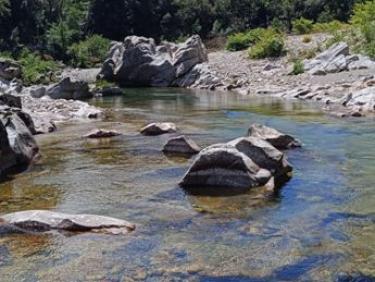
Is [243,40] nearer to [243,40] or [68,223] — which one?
[243,40]

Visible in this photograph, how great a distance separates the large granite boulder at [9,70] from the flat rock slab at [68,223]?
3959cm

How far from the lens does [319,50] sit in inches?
2218

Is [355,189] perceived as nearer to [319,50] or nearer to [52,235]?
[52,235]

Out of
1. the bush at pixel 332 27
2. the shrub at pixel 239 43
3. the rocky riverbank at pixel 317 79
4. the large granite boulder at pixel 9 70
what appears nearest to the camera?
the rocky riverbank at pixel 317 79

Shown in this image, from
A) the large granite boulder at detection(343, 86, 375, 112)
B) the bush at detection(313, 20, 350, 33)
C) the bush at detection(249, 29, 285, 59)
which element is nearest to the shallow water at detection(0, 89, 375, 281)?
the large granite boulder at detection(343, 86, 375, 112)

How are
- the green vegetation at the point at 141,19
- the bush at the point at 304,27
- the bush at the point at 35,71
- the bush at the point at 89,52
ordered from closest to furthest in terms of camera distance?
1. the bush at the point at 35,71
2. the bush at the point at 304,27
3. the bush at the point at 89,52
4. the green vegetation at the point at 141,19

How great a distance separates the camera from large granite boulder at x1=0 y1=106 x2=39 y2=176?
63.6ft

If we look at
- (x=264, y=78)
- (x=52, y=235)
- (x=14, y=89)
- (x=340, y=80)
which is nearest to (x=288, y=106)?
(x=340, y=80)

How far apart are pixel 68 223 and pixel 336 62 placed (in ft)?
125

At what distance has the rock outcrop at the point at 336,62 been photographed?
153ft

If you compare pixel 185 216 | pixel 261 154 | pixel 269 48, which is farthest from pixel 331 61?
pixel 185 216

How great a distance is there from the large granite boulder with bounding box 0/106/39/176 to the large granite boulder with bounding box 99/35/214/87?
36988 mm

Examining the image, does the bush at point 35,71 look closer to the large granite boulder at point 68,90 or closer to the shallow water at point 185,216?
the large granite boulder at point 68,90

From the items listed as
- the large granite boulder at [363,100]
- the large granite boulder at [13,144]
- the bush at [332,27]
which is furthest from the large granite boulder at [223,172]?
the bush at [332,27]
